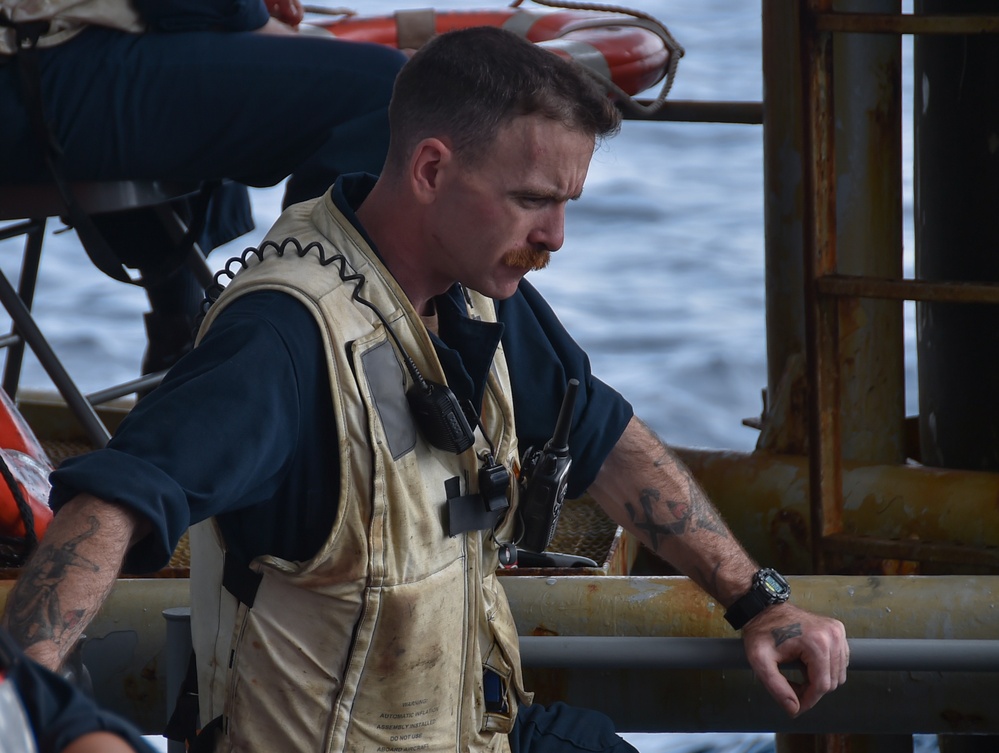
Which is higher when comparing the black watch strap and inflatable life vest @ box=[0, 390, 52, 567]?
inflatable life vest @ box=[0, 390, 52, 567]

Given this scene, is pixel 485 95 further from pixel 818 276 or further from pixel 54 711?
pixel 818 276

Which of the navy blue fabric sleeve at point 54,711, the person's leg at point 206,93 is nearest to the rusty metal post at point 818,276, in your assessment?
the person's leg at point 206,93

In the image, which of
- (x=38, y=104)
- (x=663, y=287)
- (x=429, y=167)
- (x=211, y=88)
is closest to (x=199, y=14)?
(x=211, y=88)

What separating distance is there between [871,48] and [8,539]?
1818mm

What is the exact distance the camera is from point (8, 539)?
2137mm

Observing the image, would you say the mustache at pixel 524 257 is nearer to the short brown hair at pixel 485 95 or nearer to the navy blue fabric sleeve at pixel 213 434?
the short brown hair at pixel 485 95

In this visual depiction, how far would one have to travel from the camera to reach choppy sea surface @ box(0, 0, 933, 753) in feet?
26.6

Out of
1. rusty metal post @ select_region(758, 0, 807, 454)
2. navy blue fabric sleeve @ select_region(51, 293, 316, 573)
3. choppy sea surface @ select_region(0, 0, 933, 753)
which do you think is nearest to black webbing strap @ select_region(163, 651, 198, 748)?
navy blue fabric sleeve @ select_region(51, 293, 316, 573)

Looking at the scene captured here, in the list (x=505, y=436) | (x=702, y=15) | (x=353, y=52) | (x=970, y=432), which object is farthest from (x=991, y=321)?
(x=702, y=15)

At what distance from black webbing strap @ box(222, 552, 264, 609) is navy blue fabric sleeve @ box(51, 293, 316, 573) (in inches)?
3.4

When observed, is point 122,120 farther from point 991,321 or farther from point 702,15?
point 702,15

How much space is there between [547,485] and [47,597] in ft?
2.02

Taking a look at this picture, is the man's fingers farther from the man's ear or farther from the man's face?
the man's ear

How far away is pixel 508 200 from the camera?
1.54 meters
